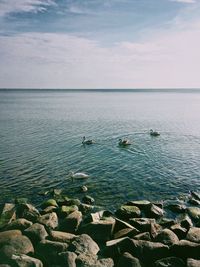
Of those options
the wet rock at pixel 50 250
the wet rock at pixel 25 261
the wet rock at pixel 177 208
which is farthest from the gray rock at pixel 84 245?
the wet rock at pixel 177 208

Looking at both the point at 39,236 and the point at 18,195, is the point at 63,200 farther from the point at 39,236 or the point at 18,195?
the point at 39,236

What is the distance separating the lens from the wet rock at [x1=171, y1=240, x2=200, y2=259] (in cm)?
1591

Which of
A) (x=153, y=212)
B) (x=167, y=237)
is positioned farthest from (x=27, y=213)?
(x=167, y=237)

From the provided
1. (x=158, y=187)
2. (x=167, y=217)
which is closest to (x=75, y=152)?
(x=158, y=187)

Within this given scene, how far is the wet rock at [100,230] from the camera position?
18109 millimetres

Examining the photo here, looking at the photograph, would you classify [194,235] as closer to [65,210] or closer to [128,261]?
[128,261]

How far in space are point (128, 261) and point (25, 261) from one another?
4906mm

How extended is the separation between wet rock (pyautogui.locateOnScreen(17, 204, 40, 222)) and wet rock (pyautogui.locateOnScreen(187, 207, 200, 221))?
A: 434 inches

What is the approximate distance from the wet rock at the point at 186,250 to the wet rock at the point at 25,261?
23.0 ft

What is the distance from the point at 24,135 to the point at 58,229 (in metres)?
39.6

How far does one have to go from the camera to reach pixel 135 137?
55.5 metres

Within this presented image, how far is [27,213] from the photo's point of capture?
2075 cm

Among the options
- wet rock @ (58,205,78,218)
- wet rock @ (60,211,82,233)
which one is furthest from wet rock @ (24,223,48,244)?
wet rock @ (58,205,78,218)

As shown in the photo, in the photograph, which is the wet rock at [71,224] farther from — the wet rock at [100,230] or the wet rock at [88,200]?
the wet rock at [88,200]
